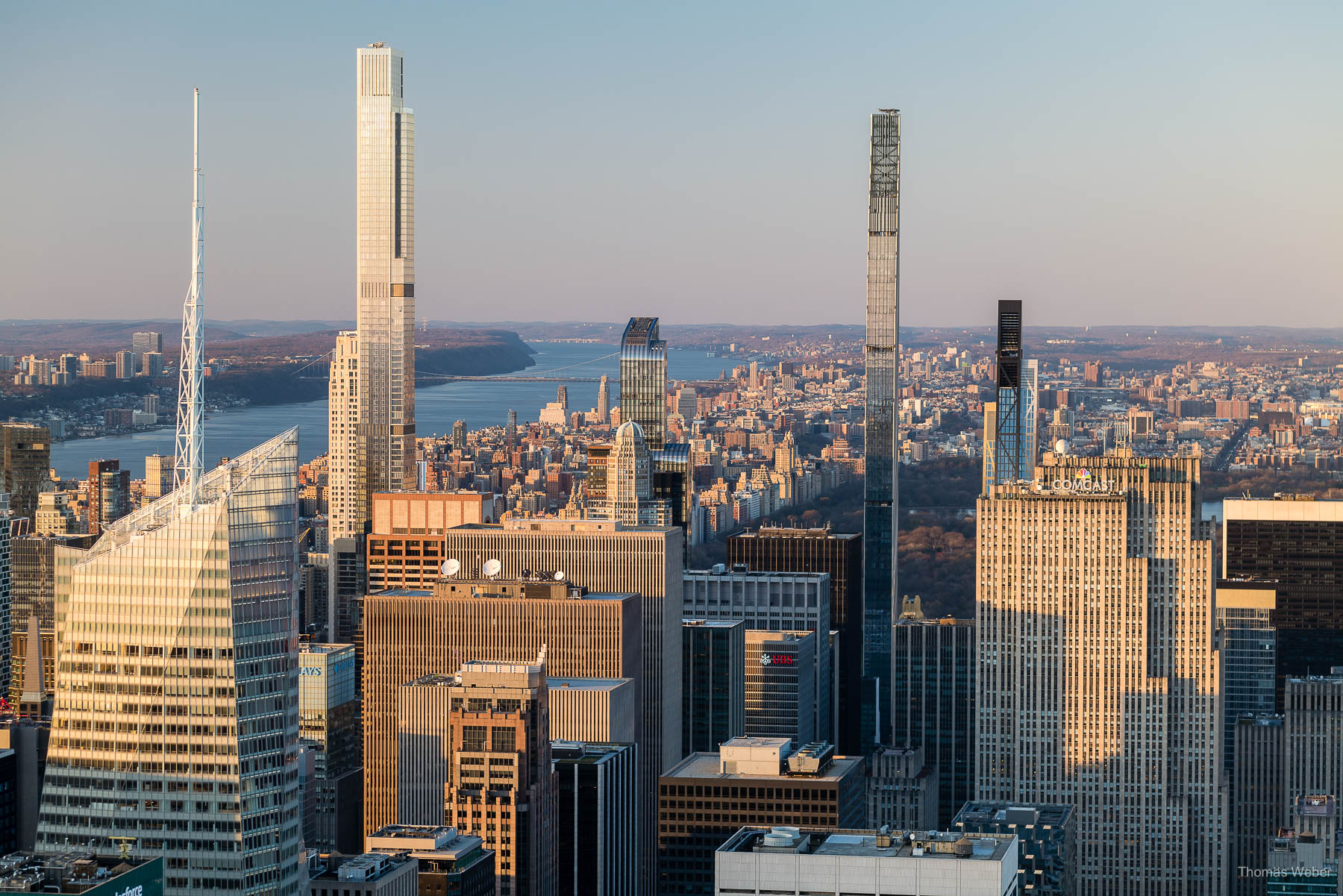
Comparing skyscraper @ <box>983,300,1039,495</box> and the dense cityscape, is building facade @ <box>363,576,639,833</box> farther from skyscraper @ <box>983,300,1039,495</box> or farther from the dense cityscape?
skyscraper @ <box>983,300,1039,495</box>

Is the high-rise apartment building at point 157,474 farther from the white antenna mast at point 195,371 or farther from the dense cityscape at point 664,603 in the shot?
the white antenna mast at point 195,371

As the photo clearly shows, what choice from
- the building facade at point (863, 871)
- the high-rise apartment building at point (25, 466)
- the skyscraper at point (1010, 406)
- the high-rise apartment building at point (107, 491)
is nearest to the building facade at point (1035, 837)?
the building facade at point (863, 871)

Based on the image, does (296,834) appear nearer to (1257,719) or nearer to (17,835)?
(17,835)

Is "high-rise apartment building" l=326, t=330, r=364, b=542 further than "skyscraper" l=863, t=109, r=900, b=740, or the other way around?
"high-rise apartment building" l=326, t=330, r=364, b=542

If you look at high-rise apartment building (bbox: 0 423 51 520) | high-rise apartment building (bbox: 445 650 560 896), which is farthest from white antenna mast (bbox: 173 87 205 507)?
high-rise apartment building (bbox: 0 423 51 520)

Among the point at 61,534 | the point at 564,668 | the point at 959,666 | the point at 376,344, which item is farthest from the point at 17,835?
the point at 376,344

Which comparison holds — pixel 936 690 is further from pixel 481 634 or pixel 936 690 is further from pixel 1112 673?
pixel 481 634

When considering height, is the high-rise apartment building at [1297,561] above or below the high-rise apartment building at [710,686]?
above
